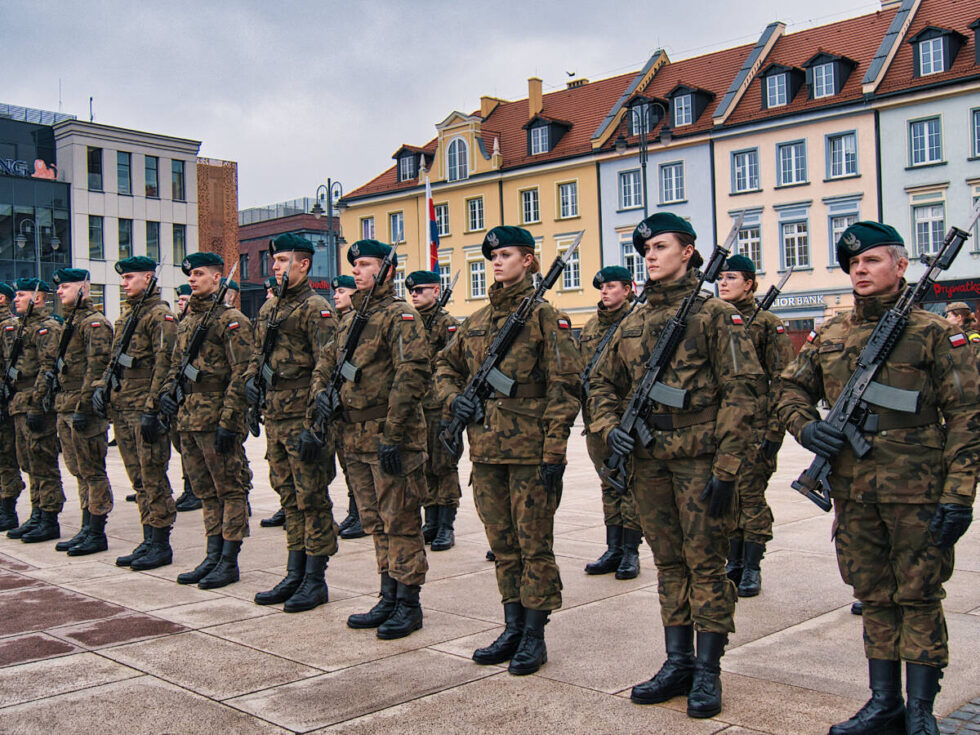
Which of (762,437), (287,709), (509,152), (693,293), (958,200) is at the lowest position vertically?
(287,709)

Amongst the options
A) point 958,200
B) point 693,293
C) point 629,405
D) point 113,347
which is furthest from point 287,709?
point 958,200

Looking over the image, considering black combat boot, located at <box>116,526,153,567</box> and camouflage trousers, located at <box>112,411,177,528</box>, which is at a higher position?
camouflage trousers, located at <box>112,411,177,528</box>

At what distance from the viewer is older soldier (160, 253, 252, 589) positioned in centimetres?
713

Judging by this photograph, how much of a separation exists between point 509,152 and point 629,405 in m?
41.6

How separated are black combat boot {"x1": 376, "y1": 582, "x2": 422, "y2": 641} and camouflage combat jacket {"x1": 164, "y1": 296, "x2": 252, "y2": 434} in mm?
1939

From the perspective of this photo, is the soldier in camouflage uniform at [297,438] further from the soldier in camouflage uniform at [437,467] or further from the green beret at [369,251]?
the soldier in camouflage uniform at [437,467]

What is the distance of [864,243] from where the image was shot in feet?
14.1

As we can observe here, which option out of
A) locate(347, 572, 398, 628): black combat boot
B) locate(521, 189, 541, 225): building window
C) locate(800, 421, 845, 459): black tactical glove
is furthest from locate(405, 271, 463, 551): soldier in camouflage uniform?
locate(521, 189, 541, 225): building window

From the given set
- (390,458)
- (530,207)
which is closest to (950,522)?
(390,458)

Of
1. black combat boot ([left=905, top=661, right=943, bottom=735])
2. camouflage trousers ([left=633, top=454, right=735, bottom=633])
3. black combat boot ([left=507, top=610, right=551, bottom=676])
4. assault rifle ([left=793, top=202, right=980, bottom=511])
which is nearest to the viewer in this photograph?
black combat boot ([left=905, top=661, right=943, bottom=735])

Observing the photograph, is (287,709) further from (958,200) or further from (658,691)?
(958,200)

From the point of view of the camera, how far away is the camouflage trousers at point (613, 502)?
23.0 feet

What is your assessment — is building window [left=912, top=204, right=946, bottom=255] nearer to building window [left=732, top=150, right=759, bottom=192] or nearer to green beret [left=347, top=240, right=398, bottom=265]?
building window [left=732, top=150, right=759, bottom=192]

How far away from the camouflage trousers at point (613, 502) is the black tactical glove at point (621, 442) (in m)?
2.21
